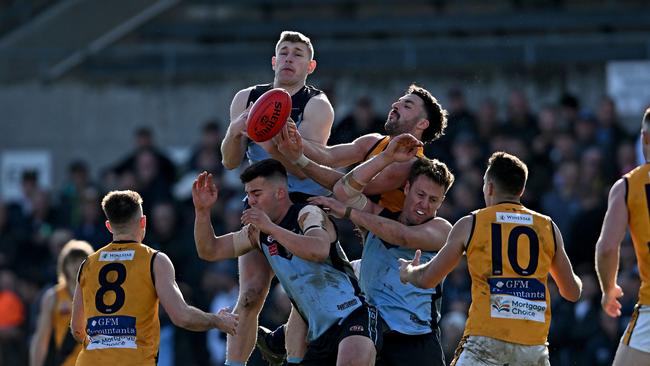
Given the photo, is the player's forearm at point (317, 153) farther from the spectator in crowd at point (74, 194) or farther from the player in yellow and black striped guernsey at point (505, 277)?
the spectator in crowd at point (74, 194)

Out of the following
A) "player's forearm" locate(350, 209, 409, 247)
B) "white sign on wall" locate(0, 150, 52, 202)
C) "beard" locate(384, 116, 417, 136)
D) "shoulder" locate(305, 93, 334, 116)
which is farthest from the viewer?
"white sign on wall" locate(0, 150, 52, 202)

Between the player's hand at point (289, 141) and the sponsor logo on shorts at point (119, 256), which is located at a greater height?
the player's hand at point (289, 141)

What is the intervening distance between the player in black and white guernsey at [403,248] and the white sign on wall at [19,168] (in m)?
10.9

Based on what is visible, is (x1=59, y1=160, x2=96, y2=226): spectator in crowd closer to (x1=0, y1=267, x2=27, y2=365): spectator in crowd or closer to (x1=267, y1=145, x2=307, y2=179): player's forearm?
(x1=0, y1=267, x2=27, y2=365): spectator in crowd

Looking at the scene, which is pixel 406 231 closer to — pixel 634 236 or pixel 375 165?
pixel 375 165

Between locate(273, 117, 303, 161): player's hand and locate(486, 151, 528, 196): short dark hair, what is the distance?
4.51 feet

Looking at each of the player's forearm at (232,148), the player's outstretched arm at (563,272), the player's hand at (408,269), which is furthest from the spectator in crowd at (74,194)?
the player's outstretched arm at (563,272)

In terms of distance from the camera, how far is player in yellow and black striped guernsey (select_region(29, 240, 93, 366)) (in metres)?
12.4

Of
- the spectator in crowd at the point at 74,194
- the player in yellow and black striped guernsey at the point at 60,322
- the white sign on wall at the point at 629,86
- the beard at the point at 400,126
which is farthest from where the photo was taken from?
the spectator in crowd at the point at 74,194

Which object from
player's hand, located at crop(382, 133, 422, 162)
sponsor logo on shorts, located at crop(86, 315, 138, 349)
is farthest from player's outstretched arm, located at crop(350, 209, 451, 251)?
sponsor logo on shorts, located at crop(86, 315, 138, 349)

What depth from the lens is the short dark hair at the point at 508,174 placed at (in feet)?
29.1

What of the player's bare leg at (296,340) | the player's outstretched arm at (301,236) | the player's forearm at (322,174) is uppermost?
the player's forearm at (322,174)

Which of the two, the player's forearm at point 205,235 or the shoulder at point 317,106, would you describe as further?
the shoulder at point 317,106

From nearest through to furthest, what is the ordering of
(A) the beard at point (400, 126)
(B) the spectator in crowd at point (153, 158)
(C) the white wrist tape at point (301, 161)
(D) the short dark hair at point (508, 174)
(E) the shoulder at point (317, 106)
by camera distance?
(D) the short dark hair at point (508, 174)
(C) the white wrist tape at point (301, 161)
(E) the shoulder at point (317, 106)
(A) the beard at point (400, 126)
(B) the spectator in crowd at point (153, 158)
